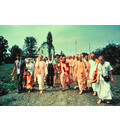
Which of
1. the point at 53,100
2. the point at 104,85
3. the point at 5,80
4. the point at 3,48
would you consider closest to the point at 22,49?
the point at 3,48

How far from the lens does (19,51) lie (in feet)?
15.8

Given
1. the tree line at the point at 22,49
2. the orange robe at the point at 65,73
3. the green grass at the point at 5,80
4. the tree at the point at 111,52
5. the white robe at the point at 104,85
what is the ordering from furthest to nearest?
the orange robe at the point at 65,73 → the green grass at the point at 5,80 → the tree line at the point at 22,49 → the tree at the point at 111,52 → the white robe at the point at 104,85

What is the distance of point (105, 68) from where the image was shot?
3.73 m

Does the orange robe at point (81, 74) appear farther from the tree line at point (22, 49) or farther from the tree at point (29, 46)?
the tree at point (29, 46)

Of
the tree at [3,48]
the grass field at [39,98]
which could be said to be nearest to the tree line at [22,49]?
the tree at [3,48]

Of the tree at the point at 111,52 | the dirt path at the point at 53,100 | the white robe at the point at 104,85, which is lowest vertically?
the dirt path at the point at 53,100

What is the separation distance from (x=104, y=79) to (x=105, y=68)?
12.4 inches

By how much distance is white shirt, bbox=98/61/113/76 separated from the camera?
371 centimetres

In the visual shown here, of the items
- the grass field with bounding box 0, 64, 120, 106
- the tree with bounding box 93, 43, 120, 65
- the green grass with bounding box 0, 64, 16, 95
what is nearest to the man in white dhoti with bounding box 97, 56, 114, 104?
the grass field with bounding box 0, 64, 120, 106

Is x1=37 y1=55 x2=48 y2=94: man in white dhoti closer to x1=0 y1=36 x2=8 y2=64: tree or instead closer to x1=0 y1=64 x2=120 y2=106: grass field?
x1=0 y1=64 x2=120 y2=106: grass field

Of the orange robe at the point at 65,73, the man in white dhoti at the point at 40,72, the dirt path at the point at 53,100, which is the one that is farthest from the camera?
the orange robe at the point at 65,73

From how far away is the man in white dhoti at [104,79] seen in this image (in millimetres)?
3680
